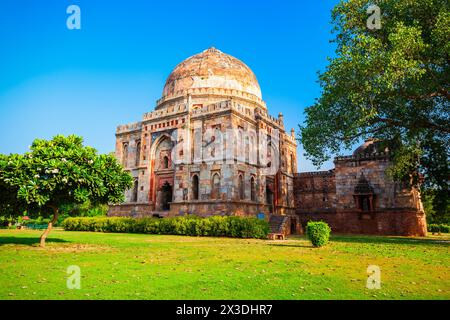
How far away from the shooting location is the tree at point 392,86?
1520cm

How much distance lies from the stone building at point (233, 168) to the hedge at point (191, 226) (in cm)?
308

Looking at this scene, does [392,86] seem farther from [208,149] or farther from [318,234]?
[208,149]

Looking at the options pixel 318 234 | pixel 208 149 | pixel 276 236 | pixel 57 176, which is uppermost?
pixel 208 149

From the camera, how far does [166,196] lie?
31.3 m

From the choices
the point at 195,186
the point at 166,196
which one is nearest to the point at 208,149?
the point at 195,186

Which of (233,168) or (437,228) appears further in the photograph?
A: (437,228)

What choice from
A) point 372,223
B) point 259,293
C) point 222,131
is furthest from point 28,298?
point 372,223

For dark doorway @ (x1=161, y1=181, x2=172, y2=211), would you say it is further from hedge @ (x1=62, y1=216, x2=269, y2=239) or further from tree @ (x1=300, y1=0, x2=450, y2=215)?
tree @ (x1=300, y1=0, x2=450, y2=215)

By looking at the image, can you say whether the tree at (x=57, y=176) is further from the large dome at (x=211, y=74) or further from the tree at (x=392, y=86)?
the large dome at (x=211, y=74)

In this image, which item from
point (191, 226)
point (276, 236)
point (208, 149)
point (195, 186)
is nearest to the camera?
point (276, 236)

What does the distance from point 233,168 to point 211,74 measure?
504 inches

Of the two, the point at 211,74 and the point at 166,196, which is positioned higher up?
the point at 211,74

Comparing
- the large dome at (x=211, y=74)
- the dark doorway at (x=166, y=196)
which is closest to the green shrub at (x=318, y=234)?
the dark doorway at (x=166, y=196)

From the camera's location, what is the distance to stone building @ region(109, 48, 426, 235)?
2716 cm
